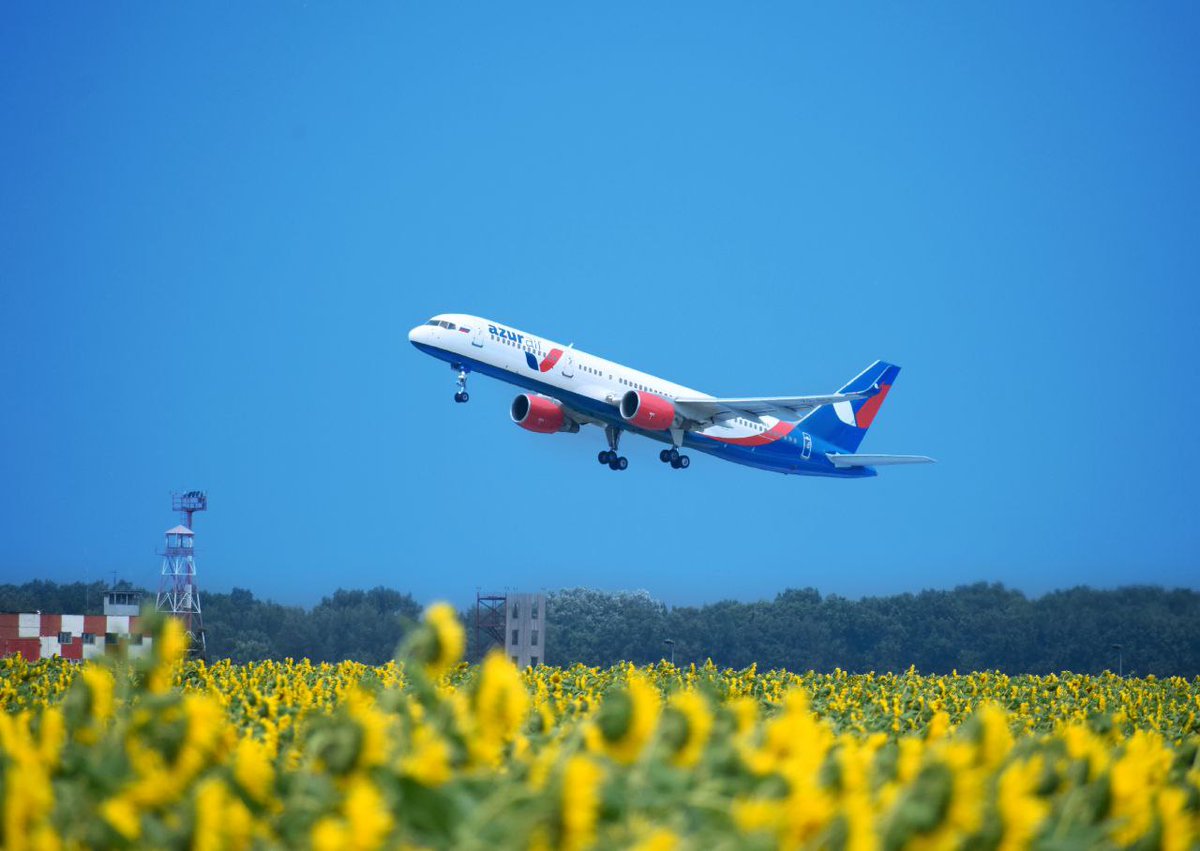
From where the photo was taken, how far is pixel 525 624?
69.2 m

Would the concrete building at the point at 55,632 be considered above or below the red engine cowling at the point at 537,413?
below

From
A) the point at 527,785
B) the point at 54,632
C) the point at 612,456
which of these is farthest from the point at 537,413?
the point at 527,785

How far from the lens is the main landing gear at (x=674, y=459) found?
55281 mm

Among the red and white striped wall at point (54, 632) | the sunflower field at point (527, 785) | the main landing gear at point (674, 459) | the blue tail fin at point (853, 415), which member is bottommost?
the sunflower field at point (527, 785)

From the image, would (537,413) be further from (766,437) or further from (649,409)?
(766,437)

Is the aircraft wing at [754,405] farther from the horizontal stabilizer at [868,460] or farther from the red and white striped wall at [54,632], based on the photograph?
the red and white striped wall at [54,632]

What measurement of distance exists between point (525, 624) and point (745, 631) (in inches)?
1319

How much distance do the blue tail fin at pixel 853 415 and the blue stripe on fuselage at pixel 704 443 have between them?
1672mm

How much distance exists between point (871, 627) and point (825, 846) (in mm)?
97327

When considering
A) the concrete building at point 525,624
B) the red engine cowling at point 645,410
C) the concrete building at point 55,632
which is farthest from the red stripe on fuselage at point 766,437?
the concrete building at point 55,632

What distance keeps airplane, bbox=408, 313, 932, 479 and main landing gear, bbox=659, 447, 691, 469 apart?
0.05 metres

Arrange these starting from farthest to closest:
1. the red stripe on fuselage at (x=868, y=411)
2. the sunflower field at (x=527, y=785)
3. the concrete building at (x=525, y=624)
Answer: the concrete building at (x=525, y=624) < the red stripe on fuselage at (x=868, y=411) < the sunflower field at (x=527, y=785)

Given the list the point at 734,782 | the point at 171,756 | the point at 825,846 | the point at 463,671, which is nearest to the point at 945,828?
the point at 825,846

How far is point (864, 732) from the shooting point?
11.1 metres
